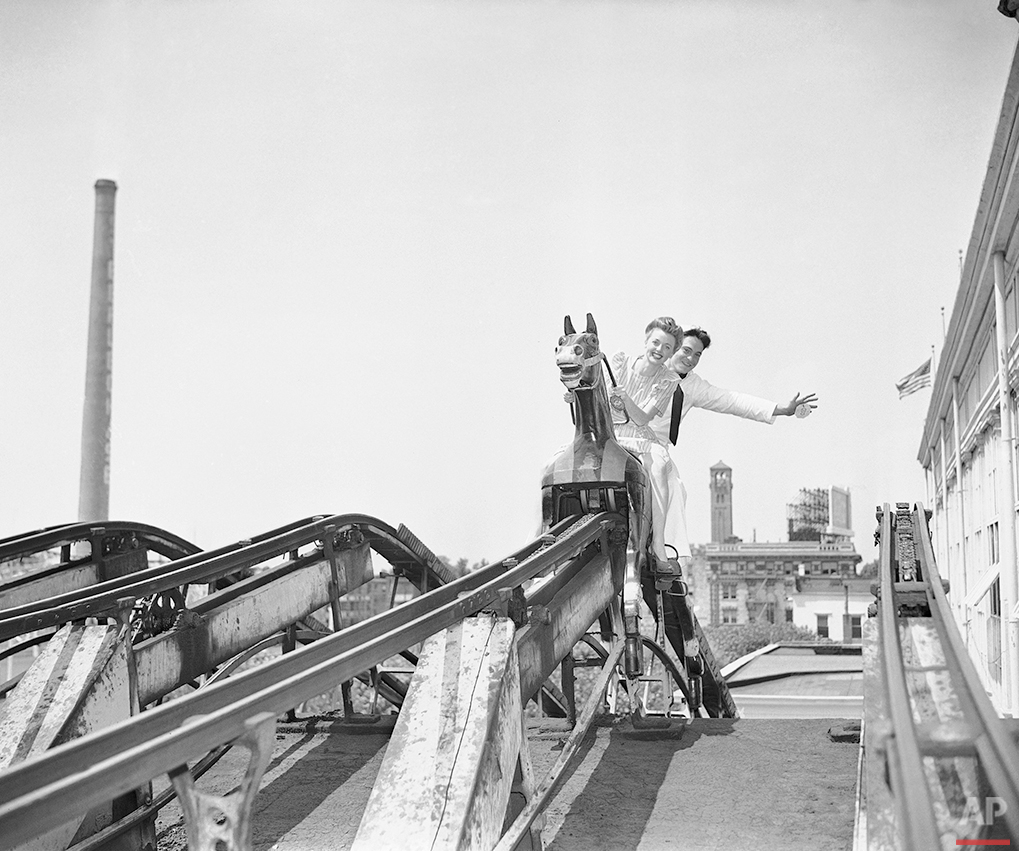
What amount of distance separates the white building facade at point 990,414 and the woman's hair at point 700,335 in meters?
3.91

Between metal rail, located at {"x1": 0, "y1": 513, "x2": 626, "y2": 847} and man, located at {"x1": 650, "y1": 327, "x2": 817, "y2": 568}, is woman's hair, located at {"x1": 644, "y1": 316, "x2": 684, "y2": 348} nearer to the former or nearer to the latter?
man, located at {"x1": 650, "y1": 327, "x2": 817, "y2": 568}

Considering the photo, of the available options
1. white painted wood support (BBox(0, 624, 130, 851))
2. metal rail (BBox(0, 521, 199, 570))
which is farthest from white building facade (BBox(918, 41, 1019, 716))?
white painted wood support (BBox(0, 624, 130, 851))

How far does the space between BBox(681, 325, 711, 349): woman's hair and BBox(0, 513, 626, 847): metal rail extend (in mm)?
4328

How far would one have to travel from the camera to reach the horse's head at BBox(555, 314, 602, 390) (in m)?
7.16

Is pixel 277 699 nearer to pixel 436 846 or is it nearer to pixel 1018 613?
pixel 436 846

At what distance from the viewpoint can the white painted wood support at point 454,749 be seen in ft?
12.5

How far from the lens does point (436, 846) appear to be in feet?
12.1

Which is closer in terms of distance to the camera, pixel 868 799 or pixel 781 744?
pixel 868 799

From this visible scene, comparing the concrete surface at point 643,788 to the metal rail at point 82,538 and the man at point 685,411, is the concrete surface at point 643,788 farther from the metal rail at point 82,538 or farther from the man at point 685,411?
the metal rail at point 82,538

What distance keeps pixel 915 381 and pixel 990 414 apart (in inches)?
510

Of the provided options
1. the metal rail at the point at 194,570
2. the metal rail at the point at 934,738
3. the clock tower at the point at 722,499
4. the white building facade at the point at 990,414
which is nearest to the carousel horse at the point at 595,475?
the metal rail at the point at 194,570

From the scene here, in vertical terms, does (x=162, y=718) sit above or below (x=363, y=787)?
above

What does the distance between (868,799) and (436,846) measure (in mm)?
1481

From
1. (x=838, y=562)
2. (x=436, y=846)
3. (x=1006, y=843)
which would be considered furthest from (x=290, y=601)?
(x=838, y=562)
